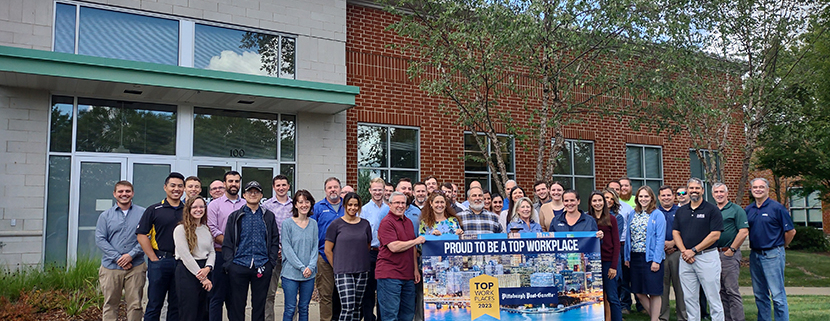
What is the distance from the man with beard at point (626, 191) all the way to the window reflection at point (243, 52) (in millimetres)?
7677

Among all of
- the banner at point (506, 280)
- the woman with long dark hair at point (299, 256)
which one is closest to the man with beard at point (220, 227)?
the woman with long dark hair at point (299, 256)

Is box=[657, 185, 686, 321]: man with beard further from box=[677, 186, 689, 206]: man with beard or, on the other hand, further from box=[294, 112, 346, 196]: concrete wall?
box=[294, 112, 346, 196]: concrete wall

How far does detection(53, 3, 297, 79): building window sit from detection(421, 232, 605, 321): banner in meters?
7.94

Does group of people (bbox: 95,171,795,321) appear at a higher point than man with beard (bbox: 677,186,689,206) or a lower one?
lower

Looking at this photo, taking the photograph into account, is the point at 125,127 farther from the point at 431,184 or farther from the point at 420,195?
the point at 420,195

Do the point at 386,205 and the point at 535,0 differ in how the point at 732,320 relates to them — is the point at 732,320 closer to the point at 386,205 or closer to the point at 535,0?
the point at 386,205

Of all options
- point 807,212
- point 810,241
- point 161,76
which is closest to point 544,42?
point 161,76

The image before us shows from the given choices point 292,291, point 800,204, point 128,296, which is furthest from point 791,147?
point 800,204

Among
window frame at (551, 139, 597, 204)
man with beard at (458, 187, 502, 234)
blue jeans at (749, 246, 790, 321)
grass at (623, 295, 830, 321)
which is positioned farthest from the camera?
window frame at (551, 139, 597, 204)

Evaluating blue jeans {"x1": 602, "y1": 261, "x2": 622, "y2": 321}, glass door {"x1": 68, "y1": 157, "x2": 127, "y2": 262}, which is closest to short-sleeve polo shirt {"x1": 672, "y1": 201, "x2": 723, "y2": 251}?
blue jeans {"x1": 602, "y1": 261, "x2": 622, "y2": 321}

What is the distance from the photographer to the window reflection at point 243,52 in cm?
1260

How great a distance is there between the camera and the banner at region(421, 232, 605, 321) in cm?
670

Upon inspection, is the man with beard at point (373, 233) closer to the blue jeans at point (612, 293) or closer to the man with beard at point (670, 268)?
the blue jeans at point (612, 293)

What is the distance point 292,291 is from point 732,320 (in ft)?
19.0
